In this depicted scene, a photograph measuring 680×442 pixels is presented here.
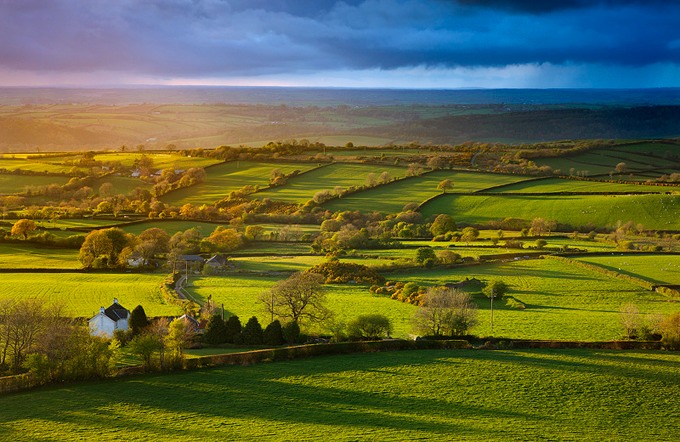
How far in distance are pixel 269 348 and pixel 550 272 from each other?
32.9 metres

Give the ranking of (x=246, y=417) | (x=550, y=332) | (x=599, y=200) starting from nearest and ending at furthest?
(x=246, y=417) → (x=550, y=332) → (x=599, y=200)

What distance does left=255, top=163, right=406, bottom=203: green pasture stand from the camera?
106 meters

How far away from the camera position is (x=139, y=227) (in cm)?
8500

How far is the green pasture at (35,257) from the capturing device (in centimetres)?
6744

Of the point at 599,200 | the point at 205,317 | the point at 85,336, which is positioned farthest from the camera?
the point at 599,200

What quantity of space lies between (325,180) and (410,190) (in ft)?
53.7

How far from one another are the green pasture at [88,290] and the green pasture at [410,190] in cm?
4119

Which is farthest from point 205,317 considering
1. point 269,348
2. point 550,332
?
point 550,332

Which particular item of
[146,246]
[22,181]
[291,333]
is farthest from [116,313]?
[22,181]

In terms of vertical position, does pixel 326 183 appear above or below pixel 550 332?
above

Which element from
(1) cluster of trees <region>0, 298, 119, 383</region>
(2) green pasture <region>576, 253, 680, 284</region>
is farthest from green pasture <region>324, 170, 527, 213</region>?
(1) cluster of trees <region>0, 298, 119, 383</region>

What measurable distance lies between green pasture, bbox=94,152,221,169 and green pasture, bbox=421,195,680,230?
49.2 metres

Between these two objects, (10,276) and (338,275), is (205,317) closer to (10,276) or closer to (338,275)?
(338,275)

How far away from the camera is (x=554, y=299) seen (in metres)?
52.4
